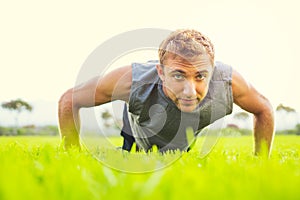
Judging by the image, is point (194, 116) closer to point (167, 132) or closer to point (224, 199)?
point (167, 132)

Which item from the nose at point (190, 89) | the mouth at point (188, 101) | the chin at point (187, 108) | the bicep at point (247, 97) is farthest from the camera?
the bicep at point (247, 97)

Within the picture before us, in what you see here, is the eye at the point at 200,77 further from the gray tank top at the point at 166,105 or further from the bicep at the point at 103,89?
the bicep at the point at 103,89

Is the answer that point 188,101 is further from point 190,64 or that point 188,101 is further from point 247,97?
point 247,97

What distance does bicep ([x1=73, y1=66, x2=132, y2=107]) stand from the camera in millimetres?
3617

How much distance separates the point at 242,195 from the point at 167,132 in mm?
3030

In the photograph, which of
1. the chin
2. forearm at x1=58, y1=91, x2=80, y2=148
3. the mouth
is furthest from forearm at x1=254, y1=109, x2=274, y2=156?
forearm at x1=58, y1=91, x2=80, y2=148

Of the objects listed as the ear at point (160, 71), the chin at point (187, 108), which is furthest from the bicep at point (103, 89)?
the chin at point (187, 108)

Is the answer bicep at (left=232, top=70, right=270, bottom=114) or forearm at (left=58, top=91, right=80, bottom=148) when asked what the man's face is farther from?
forearm at (left=58, top=91, right=80, bottom=148)

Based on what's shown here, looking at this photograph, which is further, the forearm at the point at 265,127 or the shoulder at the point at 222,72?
the forearm at the point at 265,127

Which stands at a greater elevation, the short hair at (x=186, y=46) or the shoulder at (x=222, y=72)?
the short hair at (x=186, y=46)

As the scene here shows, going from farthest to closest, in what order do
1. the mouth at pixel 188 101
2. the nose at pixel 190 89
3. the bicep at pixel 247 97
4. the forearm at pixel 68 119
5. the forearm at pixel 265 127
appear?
the forearm at pixel 265 127 < the bicep at pixel 247 97 < the forearm at pixel 68 119 < the mouth at pixel 188 101 < the nose at pixel 190 89

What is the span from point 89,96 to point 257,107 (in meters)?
1.55

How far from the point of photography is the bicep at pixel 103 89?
362 centimetres

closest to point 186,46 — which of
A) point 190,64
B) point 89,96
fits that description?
point 190,64
